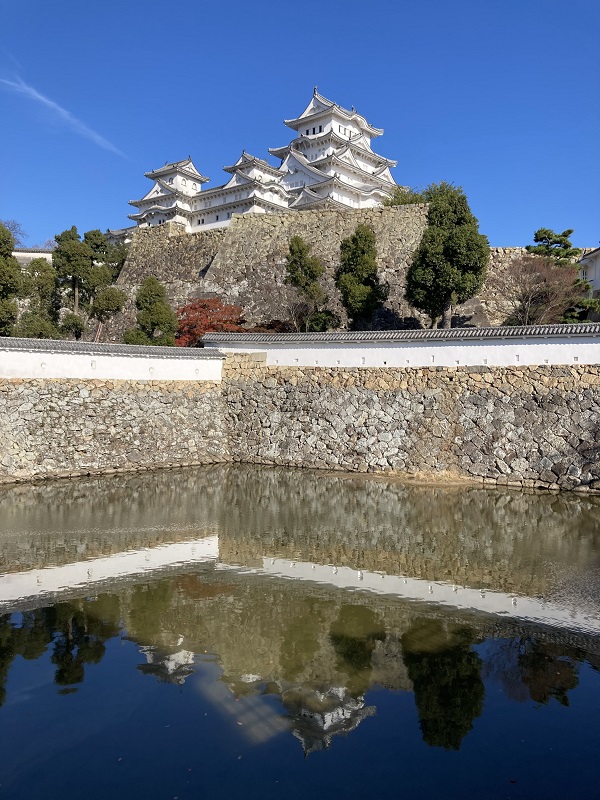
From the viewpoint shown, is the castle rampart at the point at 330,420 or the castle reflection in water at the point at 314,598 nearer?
the castle reflection in water at the point at 314,598

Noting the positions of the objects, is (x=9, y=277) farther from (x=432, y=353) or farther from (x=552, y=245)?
(x=552, y=245)

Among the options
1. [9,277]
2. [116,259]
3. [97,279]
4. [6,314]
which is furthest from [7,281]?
[116,259]

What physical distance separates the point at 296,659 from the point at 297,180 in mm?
29489

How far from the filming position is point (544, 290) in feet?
61.4

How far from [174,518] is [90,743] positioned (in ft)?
19.4

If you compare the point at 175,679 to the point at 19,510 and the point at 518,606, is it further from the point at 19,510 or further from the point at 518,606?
the point at 19,510

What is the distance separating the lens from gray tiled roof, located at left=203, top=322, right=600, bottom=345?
13.4 m

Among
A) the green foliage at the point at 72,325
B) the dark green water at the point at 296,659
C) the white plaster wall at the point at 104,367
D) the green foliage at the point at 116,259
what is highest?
the green foliage at the point at 116,259

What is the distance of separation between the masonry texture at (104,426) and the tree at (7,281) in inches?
177

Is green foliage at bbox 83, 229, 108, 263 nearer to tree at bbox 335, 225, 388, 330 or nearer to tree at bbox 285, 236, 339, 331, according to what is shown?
tree at bbox 285, 236, 339, 331

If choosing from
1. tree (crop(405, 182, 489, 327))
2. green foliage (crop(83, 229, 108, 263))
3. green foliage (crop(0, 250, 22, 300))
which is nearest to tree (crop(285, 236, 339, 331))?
tree (crop(405, 182, 489, 327))

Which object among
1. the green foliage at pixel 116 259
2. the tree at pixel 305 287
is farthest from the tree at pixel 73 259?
the green foliage at pixel 116 259

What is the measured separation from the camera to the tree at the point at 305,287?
21.1 m

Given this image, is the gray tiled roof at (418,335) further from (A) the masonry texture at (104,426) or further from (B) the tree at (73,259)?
(B) the tree at (73,259)
